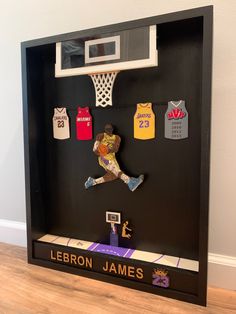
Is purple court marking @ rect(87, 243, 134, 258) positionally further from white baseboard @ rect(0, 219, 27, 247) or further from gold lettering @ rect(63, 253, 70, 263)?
white baseboard @ rect(0, 219, 27, 247)

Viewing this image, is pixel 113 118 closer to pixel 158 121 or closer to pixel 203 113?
pixel 158 121

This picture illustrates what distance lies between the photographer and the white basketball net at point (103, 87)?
1.25 metres

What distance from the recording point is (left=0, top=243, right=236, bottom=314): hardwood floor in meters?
1.06

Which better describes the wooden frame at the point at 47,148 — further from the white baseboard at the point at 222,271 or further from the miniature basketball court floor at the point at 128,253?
the white baseboard at the point at 222,271

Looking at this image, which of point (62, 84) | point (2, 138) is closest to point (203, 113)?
point (62, 84)

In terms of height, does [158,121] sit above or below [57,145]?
above

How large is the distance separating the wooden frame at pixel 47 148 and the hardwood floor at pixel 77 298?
38 mm

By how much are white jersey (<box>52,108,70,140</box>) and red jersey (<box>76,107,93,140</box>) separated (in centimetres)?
7

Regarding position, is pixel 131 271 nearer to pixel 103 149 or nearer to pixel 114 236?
pixel 114 236

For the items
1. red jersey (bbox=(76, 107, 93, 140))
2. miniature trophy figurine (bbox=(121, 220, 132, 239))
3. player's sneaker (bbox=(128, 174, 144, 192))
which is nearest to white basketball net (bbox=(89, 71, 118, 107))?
red jersey (bbox=(76, 107, 93, 140))

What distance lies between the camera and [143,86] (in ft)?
4.12

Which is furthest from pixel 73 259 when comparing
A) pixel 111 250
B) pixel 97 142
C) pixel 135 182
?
pixel 97 142

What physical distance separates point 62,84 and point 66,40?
0.88 feet

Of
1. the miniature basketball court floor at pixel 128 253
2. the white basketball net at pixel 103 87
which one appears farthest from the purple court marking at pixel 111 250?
the white basketball net at pixel 103 87
